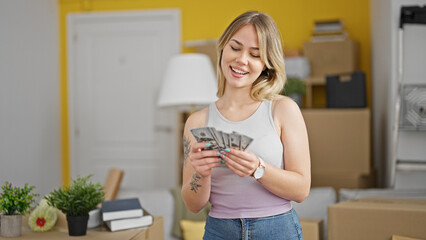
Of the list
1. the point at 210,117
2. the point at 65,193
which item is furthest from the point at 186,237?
the point at 210,117

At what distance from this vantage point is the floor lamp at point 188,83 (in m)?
3.59

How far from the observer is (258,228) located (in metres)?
1.35

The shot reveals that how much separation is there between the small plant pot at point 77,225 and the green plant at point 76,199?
2 centimetres

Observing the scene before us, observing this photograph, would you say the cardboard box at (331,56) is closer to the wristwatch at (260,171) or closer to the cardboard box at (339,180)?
the cardboard box at (339,180)

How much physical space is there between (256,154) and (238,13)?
3.99 m

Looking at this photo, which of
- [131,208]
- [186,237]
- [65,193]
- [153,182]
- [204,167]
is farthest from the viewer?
[153,182]

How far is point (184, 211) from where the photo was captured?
308 cm

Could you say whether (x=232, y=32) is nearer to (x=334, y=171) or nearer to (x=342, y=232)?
(x=342, y=232)

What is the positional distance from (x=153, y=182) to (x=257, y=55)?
4.05 metres

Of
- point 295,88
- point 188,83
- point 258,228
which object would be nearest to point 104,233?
point 258,228

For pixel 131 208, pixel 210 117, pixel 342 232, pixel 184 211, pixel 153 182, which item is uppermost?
pixel 210 117

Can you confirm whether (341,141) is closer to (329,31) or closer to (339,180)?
(339,180)

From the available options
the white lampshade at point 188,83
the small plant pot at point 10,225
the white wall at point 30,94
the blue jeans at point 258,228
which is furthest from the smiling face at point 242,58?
the white wall at point 30,94

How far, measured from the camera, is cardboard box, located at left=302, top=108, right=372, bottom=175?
377 centimetres
